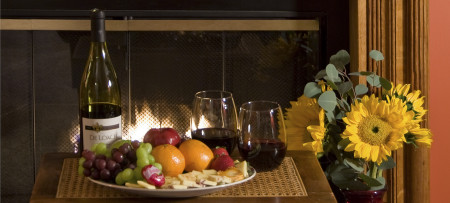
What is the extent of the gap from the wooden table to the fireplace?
0.86 meters

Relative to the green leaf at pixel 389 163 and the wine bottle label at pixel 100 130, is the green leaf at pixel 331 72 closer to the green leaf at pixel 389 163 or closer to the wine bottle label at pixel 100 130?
the green leaf at pixel 389 163

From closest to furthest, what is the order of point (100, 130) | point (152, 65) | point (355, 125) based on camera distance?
1. point (100, 130)
2. point (355, 125)
3. point (152, 65)

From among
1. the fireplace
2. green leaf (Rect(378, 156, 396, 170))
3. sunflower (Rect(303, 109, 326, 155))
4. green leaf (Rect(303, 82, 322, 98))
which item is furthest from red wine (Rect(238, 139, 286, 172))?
the fireplace

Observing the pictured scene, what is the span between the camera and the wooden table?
4.59 feet

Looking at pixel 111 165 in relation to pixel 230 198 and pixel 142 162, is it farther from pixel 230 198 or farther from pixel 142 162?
pixel 230 198

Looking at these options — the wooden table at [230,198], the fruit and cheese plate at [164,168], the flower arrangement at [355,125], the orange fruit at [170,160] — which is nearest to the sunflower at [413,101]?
the flower arrangement at [355,125]

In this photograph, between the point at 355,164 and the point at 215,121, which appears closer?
the point at 215,121

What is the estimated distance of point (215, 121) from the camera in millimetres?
1584

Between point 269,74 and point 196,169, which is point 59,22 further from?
point 196,169

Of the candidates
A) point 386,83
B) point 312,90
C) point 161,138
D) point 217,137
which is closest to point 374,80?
point 386,83

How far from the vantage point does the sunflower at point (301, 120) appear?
2.03 metres

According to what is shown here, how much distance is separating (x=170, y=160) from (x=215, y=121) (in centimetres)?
19

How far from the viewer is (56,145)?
8.48 feet

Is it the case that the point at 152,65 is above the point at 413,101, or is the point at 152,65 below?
above
